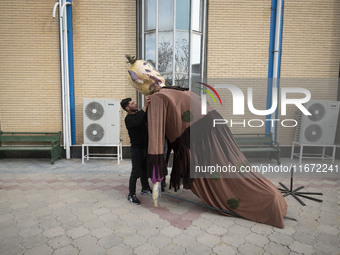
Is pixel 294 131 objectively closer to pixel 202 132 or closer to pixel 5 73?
pixel 202 132

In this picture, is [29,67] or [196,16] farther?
[29,67]

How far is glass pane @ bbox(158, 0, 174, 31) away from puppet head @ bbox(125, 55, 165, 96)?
10.6 feet

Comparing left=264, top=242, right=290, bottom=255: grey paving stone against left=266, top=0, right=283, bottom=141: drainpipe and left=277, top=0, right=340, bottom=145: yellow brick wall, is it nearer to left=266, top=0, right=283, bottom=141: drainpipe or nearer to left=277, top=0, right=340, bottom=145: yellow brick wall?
left=266, top=0, right=283, bottom=141: drainpipe

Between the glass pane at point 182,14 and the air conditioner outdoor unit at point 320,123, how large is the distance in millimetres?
3943

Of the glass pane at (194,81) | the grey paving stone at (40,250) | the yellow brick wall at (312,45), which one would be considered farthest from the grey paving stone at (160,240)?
the yellow brick wall at (312,45)

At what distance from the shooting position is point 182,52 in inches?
244

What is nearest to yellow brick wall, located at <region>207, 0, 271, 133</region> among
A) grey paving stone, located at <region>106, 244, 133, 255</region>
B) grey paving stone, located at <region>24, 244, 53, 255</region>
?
grey paving stone, located at <region>106, 244, 133, 255</region>

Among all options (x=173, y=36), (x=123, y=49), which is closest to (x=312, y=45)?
(x=173, y=36)

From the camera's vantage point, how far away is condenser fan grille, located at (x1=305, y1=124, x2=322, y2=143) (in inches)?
255

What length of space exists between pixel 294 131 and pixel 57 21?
7.40 meters

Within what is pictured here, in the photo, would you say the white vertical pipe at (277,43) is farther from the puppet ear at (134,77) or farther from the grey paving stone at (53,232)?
the grey paving stone at (53,232)

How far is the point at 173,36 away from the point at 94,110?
2720 mm

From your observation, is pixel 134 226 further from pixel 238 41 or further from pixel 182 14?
pixel 238 41

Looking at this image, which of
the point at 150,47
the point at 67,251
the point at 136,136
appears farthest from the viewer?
the point at 150,47
